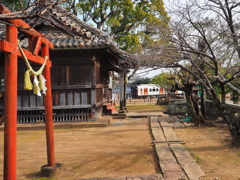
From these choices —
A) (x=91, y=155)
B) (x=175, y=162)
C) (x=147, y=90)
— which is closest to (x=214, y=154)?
(x=175, y=162)

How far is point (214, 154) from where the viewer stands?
18.9 feet

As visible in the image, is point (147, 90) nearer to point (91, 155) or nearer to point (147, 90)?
point (147, 90)

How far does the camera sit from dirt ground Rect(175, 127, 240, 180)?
4.45 metres

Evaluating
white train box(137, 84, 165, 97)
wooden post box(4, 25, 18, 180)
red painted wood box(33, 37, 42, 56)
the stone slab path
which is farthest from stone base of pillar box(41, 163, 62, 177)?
white train box(137, 84, 165, 97)

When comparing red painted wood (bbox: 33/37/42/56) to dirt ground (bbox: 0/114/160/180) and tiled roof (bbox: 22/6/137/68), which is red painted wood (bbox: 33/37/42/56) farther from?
tiled roof (bbox: 22/6/137/68)

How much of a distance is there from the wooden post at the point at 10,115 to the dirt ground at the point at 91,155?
111cm

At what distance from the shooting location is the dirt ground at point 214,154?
4.45 meters

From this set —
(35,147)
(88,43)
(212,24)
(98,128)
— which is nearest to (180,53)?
(212,24)

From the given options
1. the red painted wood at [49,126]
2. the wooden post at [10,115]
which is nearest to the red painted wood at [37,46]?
the red painted wood at [49,126]

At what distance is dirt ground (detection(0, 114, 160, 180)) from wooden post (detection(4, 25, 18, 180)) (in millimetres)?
1114

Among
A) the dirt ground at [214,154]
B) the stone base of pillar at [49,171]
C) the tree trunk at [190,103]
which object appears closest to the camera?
the dirt ground at [214,154]

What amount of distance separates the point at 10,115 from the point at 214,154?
4.76m

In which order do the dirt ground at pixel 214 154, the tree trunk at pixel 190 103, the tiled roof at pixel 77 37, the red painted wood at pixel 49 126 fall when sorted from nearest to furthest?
the dirt ground at pixel 214 154 → the red painted wood at pixel 49 126 → the tree trunk at pixel 190 103 → the tiled roof at pixel 77 37

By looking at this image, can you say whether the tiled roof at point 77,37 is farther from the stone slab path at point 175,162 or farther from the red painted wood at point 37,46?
the red painted wood at point 37,46
